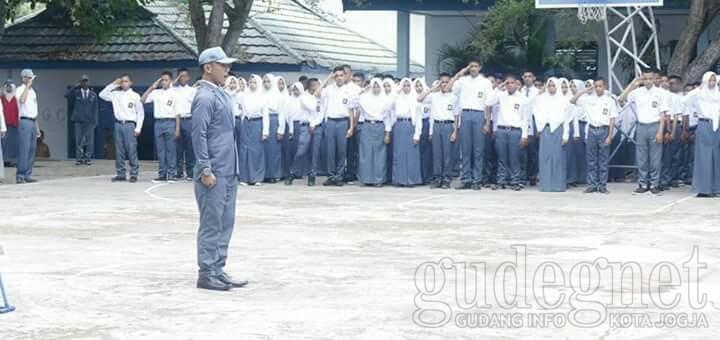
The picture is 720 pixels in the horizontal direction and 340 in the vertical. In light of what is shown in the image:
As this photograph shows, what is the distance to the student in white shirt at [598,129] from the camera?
832 inches

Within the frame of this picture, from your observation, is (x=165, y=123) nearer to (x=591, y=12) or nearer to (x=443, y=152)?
(x=443, y=152)

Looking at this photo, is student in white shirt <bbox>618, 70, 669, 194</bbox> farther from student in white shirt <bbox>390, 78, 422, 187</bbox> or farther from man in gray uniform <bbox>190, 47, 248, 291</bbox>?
man in gray uniform <bbox>190, 47, 248, 291</bbox>

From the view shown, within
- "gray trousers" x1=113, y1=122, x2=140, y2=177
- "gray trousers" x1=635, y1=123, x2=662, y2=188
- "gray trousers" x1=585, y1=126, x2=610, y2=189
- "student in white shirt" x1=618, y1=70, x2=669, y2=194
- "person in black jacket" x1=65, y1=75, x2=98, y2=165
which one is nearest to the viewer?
"student in white shirt" x1=618, y1=70, x2=669, y2=194

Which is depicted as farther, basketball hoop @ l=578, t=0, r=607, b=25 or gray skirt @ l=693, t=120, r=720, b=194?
basketball hoop @ l=578, t=0, r=607, b=25

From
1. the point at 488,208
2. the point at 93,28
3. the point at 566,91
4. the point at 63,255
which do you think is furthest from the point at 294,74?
the point at 63,255

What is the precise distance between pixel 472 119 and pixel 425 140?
1.22m

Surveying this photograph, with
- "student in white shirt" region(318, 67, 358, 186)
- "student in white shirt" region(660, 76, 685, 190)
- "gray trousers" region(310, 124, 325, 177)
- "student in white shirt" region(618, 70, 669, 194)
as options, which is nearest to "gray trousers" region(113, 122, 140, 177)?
"gray trousers" region(310, 124, 325, 177)

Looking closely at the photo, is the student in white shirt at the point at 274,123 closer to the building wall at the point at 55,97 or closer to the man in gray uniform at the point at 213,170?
the building wall at the point at 55,97

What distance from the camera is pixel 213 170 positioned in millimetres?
11172

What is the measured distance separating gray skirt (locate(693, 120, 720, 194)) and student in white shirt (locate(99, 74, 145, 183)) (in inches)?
378

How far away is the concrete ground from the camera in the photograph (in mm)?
9641

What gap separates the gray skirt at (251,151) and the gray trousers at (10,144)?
4295 mm

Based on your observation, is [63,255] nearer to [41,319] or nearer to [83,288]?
[83,288]

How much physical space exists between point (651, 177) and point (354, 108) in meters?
5.02
